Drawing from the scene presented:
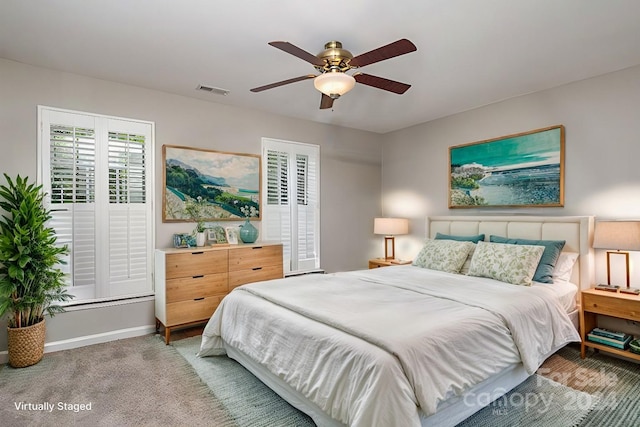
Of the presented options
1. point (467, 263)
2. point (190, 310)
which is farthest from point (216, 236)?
point (467, 263)

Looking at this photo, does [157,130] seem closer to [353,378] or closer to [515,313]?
[353,378]

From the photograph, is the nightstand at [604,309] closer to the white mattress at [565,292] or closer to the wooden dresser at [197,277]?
the white mattress at [565,292]

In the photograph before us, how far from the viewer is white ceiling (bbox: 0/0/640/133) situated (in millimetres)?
2230

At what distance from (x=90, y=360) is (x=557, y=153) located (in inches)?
197

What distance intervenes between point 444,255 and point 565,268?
3.69 feet

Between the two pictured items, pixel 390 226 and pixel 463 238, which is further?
pixel 390 226

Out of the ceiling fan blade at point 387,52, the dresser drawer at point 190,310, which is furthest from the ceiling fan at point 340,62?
the dresser drawer at point 190,310

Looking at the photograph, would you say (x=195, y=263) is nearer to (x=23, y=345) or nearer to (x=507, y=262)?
(x=23, y=345)

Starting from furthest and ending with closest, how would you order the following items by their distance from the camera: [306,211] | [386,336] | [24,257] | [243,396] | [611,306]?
[306,211], [611,306], [24,257], [243,396], [386,336]

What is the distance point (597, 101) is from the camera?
3.29 metres

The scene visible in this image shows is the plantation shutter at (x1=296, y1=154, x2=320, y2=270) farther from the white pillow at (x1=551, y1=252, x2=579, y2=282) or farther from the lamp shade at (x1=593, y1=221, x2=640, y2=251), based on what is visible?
the lamp shade at (x1=593, y1=221, x2=640, y2=251)

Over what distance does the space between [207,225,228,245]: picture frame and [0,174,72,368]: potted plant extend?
1421mm

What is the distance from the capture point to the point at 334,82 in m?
2.31

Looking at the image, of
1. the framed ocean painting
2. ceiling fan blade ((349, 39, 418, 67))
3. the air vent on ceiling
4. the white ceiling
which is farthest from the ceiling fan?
the framed ocean painting
